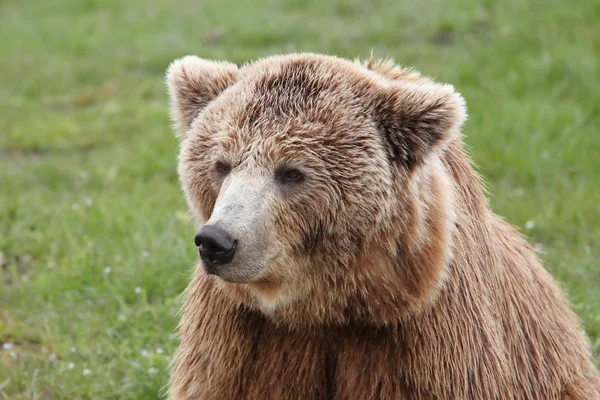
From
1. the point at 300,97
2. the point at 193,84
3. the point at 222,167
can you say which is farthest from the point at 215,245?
the point at 193,84

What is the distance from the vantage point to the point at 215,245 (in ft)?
9.86

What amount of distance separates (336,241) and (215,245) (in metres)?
0.49

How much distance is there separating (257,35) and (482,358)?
6589 millimetres

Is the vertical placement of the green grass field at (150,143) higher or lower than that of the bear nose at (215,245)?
lower

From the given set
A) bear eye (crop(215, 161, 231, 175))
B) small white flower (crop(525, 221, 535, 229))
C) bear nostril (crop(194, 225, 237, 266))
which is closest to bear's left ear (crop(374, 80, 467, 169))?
bear eye (crop(215, 161, 231, 175))

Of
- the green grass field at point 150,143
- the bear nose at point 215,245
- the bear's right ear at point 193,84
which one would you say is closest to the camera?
the bear nose at point 215,245

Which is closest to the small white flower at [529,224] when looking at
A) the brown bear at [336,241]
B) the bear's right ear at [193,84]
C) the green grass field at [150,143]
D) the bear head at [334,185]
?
the green grass field at [150,143]

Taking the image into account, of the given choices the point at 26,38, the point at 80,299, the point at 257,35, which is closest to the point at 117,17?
the point at 26,38

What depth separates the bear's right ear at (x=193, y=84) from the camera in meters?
3.56

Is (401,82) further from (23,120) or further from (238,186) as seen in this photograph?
(23,120)

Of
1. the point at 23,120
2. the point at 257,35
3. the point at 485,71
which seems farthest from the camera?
the point at 257,35

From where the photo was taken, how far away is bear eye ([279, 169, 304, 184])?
3.27m

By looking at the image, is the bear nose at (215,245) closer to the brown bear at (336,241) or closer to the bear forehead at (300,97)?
the brown bear at (336,241)

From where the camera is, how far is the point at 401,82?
3.42m
